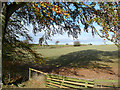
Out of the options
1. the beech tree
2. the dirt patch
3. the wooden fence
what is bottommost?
the dirt patch

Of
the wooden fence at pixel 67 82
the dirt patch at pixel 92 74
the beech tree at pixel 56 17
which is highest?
the beech tree at pixel 56 17

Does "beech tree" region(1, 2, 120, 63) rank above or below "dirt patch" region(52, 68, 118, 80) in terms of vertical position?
above

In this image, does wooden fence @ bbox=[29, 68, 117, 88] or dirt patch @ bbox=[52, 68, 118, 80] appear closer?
wooden fence @ bbox=[29, 68, 117, 88]

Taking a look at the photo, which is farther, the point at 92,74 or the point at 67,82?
the point at 92,74

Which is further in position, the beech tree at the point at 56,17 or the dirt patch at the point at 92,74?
the dirt patch at the point at 92,74

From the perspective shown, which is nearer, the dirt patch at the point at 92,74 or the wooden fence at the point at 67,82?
the wooden fence at the point at 67,82

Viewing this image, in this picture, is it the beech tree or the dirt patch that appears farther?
the dirt patch

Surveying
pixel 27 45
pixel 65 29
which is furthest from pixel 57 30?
pixel 27 45

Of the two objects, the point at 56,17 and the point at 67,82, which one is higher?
the point at 56,17

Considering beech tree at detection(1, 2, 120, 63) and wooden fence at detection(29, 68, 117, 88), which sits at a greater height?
beech tree at detection(1, 2, 120, 63)

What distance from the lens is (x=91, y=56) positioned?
1290cm

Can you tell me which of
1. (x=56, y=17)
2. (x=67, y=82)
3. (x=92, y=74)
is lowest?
(x=92, y=74)

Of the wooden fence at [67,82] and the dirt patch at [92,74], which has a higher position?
the wooden fence at [67,82]

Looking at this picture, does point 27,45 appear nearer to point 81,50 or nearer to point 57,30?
point 57,30
